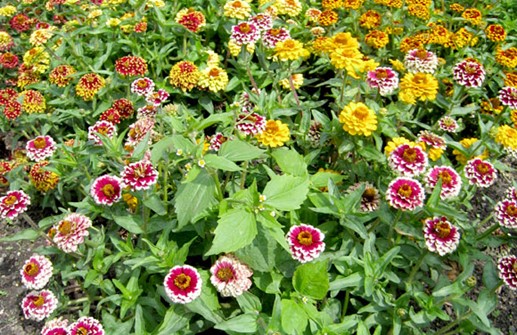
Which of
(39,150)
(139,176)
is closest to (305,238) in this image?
(139,176)

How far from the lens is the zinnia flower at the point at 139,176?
2242 millimetres

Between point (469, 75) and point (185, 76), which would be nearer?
point (469, 75)

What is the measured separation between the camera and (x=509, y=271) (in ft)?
7.17

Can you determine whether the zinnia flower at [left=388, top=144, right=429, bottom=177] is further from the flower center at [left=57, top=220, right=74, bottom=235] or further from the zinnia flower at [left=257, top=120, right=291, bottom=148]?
the flower center at [left=57, top=220, right=74, bottom=235]

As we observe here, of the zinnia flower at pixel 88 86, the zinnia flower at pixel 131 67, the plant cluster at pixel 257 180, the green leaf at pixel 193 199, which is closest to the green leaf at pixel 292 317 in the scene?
the plant cluster at pixel 257 180

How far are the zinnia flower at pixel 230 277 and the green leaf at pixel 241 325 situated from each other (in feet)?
0.39

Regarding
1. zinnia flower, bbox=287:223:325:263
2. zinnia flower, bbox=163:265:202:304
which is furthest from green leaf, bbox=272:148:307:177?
zinnia flower, bbox=163:265:202:304

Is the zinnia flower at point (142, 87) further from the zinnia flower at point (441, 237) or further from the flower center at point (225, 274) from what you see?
the zinnia flower at point (441, 237)

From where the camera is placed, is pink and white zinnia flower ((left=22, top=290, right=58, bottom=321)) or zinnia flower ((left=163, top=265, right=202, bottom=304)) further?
pink and white zinnia flower ((left=22, top=290, right=58, bottom=321))

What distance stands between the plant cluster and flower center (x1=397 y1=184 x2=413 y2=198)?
0.03 ft

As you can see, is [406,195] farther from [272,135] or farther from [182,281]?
[182,281]

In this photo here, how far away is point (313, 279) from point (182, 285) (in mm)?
647

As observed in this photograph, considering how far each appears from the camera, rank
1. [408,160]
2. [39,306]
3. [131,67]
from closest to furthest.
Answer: [408,160] < [39,306] < [131,67]

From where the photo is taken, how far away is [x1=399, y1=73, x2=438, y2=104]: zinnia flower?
2848 millimetres
